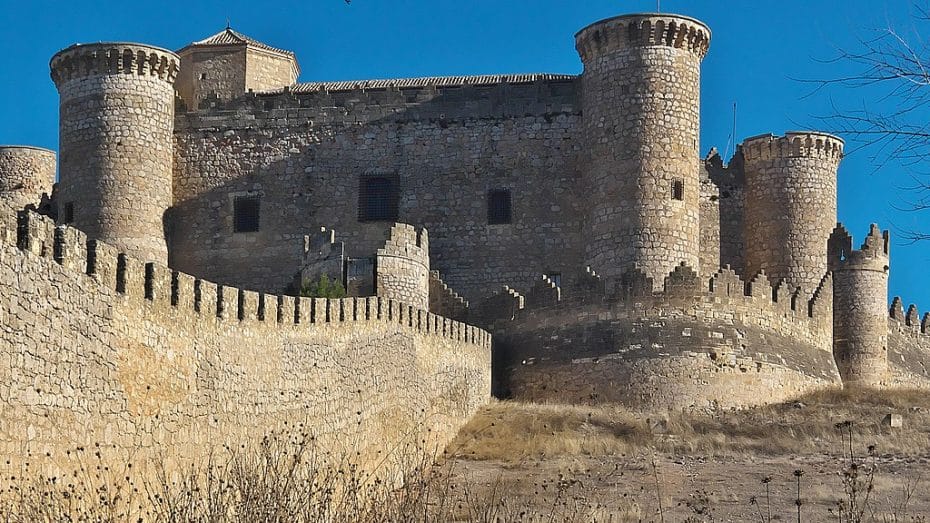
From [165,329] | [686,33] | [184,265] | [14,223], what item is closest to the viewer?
[14,223]

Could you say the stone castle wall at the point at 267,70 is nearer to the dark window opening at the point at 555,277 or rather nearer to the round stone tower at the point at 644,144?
the round stone tower at the point at 644,144

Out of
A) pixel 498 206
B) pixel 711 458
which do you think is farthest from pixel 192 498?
pixel 498 206

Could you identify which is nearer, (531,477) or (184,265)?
(531,477)

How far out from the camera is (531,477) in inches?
1102

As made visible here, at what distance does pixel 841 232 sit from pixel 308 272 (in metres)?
12.4

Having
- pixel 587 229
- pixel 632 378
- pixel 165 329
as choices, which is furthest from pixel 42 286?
pixel 587 229

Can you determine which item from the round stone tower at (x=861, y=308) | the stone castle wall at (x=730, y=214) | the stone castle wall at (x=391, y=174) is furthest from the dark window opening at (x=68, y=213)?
the round stone tower at (x=861, y=308)

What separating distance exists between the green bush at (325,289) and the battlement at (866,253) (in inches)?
473

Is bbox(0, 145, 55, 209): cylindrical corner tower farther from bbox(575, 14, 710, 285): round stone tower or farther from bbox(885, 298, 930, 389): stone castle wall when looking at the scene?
bbox(885, 298, 930, 389): stone castle wall

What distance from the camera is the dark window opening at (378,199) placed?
41.4 metres

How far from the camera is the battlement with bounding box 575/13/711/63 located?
38.8m

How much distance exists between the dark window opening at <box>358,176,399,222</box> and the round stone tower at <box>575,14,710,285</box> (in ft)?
15.9

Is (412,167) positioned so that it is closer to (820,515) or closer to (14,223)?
(820,515)

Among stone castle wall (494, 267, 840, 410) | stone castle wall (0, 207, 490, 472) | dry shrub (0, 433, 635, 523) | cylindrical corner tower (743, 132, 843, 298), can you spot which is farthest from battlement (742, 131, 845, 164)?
dry shrub (0, 433, 635, 523)
